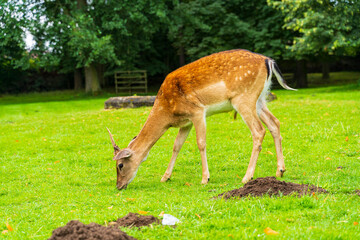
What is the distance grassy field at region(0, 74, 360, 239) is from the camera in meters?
4.89

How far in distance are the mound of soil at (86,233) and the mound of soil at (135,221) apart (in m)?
0.55

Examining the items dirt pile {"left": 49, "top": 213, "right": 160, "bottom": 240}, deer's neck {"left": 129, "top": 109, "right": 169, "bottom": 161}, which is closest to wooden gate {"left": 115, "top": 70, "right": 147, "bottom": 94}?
deer's neck {"left": 129, "top": 109, "right": 169, "bottom": 161}

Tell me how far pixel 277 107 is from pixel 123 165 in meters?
10.2

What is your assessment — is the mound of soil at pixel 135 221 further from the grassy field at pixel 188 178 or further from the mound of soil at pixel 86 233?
the mound of soil at pixel 86 233

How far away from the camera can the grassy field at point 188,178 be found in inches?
193

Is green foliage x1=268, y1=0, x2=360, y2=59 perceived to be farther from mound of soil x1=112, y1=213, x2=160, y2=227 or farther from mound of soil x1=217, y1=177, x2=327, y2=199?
mound of soil x1=112, y1=213, x2=160, y2=227

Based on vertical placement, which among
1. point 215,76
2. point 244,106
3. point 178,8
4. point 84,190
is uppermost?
point 178,8

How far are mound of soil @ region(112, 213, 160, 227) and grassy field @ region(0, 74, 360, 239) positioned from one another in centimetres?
17

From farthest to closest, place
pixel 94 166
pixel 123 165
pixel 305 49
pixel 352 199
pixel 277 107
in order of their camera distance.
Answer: pixel 305 49
pixel 277 107
pixel 94 166
pixel 123 165
pixel 352 199

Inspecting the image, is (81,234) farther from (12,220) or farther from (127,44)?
(127,44)

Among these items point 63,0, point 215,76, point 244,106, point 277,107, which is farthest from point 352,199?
point 63,0

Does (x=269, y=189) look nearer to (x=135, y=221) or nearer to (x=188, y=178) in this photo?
(x=135, y=221)

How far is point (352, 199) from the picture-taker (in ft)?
19.0

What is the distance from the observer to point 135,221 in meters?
4.99
